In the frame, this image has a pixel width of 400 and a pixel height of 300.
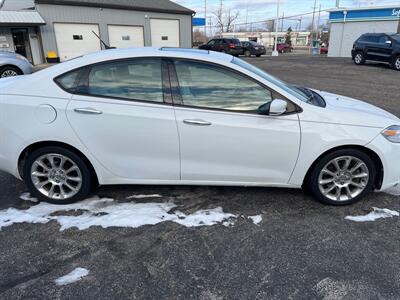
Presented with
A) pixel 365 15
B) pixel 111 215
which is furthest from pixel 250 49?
pixel 111 215

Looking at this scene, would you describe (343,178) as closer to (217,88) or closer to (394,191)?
(394,191)

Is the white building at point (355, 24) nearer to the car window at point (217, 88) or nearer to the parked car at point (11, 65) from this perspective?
the parked car at point (11, 65)

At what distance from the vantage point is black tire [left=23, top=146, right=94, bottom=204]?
352 centimetres

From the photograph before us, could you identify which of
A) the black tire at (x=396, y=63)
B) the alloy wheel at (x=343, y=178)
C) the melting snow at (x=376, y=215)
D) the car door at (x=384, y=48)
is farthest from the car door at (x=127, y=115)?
the car door at (x=384, y=48)

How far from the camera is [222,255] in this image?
2910 millimetres

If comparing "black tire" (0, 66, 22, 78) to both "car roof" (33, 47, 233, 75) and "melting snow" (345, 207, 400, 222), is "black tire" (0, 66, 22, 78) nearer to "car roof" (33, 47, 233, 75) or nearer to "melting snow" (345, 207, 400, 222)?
"car roof" (33, 47, 233, 75)

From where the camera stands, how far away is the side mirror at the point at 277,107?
3.24 meters

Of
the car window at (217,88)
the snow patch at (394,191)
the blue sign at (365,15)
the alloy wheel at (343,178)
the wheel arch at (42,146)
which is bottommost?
the snow patch at (394,191)

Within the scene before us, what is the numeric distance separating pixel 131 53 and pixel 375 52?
19301 millimetres

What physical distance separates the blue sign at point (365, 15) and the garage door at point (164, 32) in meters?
15.1

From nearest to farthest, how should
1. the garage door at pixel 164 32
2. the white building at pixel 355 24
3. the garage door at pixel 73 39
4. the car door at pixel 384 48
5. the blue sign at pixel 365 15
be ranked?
the car door at pixel 384 48 < the garage door at pixel 73 39 < the blue sign at pixel 365 15 < the white building at pixel 355 24 < the garage door at pixel 164 32

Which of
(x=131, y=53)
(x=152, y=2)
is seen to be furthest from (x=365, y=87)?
(x=152, y=2)

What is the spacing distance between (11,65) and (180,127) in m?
9.86

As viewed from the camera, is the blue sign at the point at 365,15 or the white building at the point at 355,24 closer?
the blue sign at the point at 365,15
